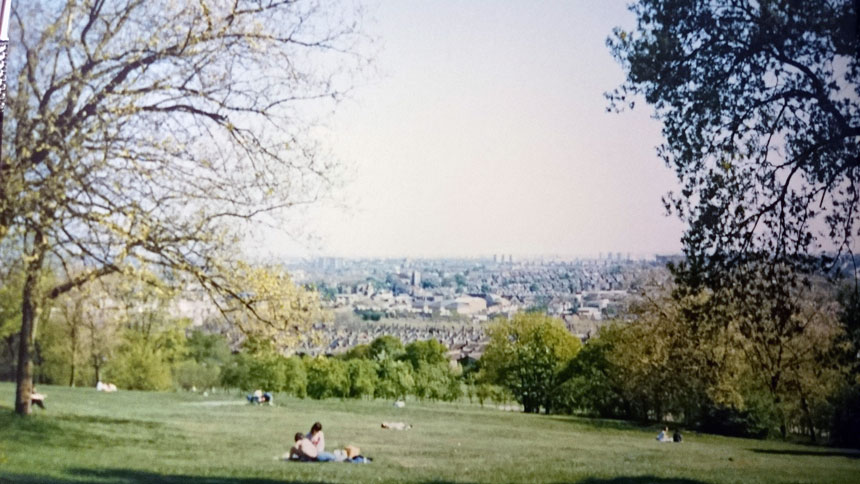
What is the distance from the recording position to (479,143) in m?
4.69

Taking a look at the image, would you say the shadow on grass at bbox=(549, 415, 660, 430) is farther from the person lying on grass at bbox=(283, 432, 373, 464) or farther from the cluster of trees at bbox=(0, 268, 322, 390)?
the cluster of trees at bbox=(0, 268, 322, 390)

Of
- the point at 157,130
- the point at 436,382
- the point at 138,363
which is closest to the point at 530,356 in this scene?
the point at 436,382

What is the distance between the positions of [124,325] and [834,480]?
11.9 ft

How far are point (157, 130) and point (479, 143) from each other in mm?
1685

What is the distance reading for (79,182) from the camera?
183 inches

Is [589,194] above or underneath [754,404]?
above

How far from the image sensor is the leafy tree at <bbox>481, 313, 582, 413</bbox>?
4504 millimetres

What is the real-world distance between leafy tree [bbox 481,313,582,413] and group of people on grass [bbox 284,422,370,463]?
0.79 meters

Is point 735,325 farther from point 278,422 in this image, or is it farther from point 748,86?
point 278,422

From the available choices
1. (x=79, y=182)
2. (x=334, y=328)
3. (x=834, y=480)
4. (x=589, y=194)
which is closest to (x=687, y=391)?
(x=834, y=480)

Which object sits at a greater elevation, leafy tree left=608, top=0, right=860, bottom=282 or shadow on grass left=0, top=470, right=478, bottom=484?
leafy tree left=608, top=0, right=860, bottom=282

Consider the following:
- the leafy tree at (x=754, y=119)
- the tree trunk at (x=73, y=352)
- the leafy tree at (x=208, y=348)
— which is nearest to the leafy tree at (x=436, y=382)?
the leafy tree at (x=208, y=348)

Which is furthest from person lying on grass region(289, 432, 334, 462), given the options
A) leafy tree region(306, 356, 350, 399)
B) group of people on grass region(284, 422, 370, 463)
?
leafy tree region(306, 356, 350, 399)

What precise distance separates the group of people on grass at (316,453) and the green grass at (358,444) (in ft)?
0.13
